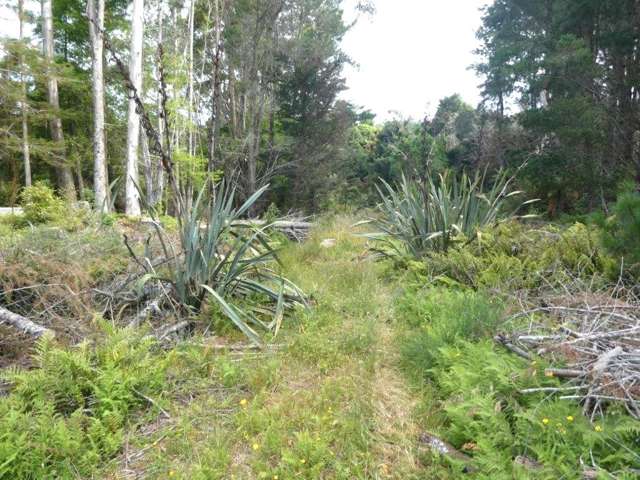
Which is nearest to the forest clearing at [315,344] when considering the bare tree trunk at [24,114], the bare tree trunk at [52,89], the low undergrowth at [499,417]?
the low undergrowth at [499,417]

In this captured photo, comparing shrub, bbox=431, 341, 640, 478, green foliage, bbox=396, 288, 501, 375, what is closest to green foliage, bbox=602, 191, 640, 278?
green foliage, bbox=396, 288, 501, 375

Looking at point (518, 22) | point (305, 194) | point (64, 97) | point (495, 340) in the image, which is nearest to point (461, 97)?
point (518, 22)

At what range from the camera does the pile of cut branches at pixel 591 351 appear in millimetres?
1240

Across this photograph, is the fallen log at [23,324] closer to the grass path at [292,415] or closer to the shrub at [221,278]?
the shrub at [221,278]

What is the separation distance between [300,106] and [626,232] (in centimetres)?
1041

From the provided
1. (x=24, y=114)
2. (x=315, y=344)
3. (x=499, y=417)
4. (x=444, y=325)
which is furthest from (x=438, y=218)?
(x=24, y=114)

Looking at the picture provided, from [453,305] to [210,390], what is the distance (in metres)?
1.52

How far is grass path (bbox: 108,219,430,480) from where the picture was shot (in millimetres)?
1233

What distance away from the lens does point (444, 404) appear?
1.45 meters

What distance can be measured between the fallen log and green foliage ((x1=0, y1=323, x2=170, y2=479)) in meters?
0.28

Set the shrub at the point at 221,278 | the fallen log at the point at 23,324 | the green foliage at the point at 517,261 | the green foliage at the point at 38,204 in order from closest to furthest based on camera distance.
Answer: the fallen log at the point at 23,324 → the shrub at the point at 221,278 → the green foliage at the point at 517,261 → the green foliage at the point at 38,204

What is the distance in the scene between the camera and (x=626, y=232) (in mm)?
1944

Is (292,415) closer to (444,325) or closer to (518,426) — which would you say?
(518,426)

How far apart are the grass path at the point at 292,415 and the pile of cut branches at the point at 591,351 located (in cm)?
60
